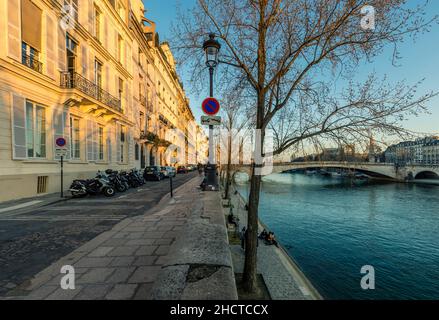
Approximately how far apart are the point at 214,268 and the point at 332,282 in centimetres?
780

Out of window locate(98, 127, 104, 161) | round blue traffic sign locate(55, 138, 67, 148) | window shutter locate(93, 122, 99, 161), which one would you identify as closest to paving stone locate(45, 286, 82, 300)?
round blue traffic sign locate(55, 138, 67, 148)

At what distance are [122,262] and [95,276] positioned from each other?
49cm

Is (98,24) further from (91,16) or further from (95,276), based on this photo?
(95,276)

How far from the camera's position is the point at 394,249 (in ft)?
36.9

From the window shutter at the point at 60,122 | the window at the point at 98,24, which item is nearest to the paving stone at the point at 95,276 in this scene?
the window shutter at the point at 60,122

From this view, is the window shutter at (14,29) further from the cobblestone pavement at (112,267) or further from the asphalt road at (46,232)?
the cobblestone pavement at (112,267)

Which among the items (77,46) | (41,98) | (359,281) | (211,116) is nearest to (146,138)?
(77,46)

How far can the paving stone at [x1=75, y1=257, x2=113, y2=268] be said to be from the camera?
11.6 feet

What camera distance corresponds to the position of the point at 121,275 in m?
3.20

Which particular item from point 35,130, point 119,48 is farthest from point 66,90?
point 119,48

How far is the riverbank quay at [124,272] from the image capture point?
2.07 metres

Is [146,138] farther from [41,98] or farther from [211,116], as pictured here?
[211,116]

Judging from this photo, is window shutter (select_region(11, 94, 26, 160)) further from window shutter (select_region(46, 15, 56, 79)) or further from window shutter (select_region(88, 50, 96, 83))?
window shutter (select_region(88, 50, 96, 83))

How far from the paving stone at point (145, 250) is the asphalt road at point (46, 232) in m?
1.38
